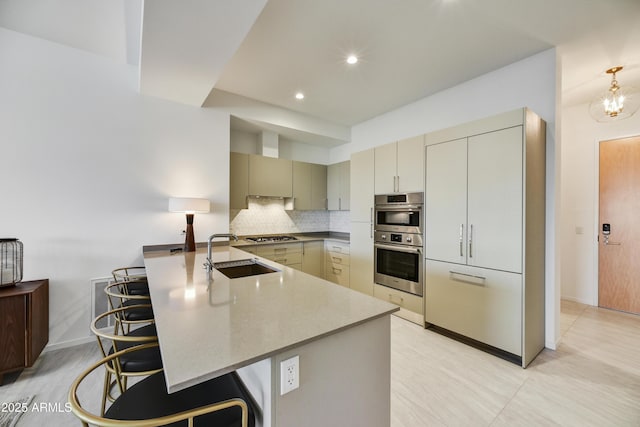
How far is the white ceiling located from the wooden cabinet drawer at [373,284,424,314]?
2.56 meters

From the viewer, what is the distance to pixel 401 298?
3166 millimetres

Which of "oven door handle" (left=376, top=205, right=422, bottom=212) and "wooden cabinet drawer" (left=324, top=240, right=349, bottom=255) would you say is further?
"wooden cabinet drawer" (left=324, top=240, right=349, bottom=255)

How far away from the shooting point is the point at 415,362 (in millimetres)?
2250

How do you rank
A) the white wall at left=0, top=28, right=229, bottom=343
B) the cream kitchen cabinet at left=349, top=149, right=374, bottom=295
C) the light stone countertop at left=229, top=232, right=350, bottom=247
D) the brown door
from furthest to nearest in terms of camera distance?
the light stone countertop at left=229, top=232, right=350, bottom=247 → the cream kitchen cabinet at left=349, top=149, right=374, bottom=295 → the brown door → the white wall at left=0, top=28, right=229, bottom=343

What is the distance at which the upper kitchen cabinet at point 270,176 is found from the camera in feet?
12.8

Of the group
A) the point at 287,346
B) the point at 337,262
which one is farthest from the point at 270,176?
the point at 287,346

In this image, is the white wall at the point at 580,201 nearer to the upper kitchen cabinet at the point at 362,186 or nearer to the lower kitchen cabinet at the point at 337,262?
the upper kitchen cabinet at the point at 362,186

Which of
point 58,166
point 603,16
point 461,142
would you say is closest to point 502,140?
point 461,142

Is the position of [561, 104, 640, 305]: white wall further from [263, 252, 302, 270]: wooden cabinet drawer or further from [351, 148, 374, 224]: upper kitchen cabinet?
[263, 252, 302, 270]: wooden cabinet drawer

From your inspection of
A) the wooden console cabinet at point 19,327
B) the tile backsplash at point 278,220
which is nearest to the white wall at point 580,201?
the tile backsplash at point 278,220

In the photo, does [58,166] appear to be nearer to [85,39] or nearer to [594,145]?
[85,39]

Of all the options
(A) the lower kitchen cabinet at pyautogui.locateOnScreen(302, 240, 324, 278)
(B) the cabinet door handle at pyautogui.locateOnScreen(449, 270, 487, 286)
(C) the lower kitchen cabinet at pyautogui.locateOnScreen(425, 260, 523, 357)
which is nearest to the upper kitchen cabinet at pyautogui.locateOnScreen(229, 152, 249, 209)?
(A) the lower kitchen cabinet at pyautogui.locateOnScreen(302, 240, 324, 278)

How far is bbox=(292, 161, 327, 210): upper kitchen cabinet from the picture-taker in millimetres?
4391

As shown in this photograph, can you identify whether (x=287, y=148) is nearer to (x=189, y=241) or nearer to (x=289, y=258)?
(x=289, y=258)
